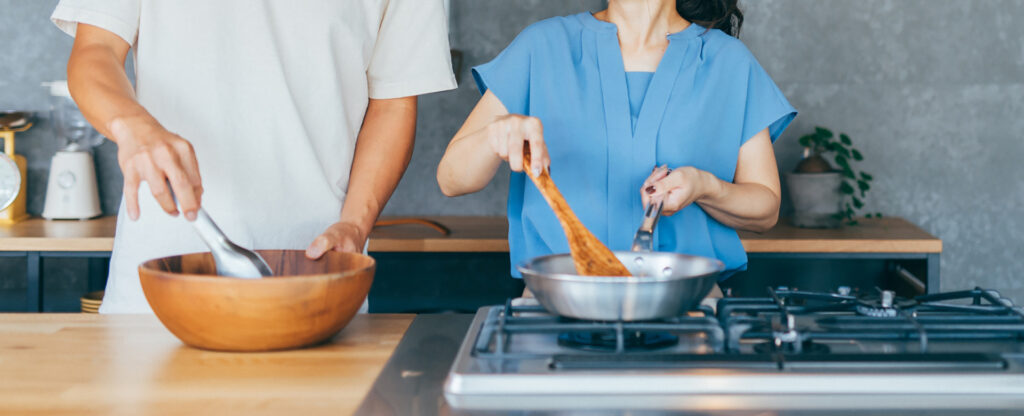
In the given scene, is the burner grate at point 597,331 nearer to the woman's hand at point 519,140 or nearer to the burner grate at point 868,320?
the burner grate at point 868,320

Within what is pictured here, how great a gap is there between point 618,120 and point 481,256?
168cm

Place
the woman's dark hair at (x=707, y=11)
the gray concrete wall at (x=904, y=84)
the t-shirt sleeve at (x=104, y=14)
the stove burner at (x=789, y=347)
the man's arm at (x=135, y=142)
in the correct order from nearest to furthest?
the stove burner at (x=789, y=347) → the man's arm at (x=135, y=142) → the t-shirt sleeve at (x=104, y=14) → the woman's dark hair at (x=707, y=11) → the gray concrete wall at (x=904, y=84)

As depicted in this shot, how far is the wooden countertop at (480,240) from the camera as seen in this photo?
8.07 ft

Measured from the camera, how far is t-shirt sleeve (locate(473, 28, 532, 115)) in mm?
1495

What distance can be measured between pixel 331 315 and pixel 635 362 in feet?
1.18

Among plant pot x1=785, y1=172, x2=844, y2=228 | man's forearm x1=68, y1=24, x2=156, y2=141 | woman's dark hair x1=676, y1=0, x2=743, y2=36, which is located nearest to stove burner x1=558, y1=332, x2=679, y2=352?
man's forearm x1=68, y1=24, x2=156, y2=141

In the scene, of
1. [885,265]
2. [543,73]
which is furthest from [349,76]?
[885,265]

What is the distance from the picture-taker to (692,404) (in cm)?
79

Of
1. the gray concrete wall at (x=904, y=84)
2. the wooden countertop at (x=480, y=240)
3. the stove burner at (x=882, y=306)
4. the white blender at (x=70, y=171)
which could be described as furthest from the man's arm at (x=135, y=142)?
the gray concrete wall at (x=904, y=84)

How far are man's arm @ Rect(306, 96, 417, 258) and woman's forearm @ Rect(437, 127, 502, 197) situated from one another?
0.37 ft

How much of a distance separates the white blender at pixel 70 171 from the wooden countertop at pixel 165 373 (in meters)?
1.81

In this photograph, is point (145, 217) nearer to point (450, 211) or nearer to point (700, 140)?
point (700, 140)

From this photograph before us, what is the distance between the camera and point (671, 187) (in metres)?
1.23

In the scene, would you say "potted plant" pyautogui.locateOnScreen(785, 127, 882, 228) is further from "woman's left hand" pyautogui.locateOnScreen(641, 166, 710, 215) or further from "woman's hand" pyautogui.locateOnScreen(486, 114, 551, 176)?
"woman's hand" pyautogui.locateOnScreen(486, 114, 551, 176)
